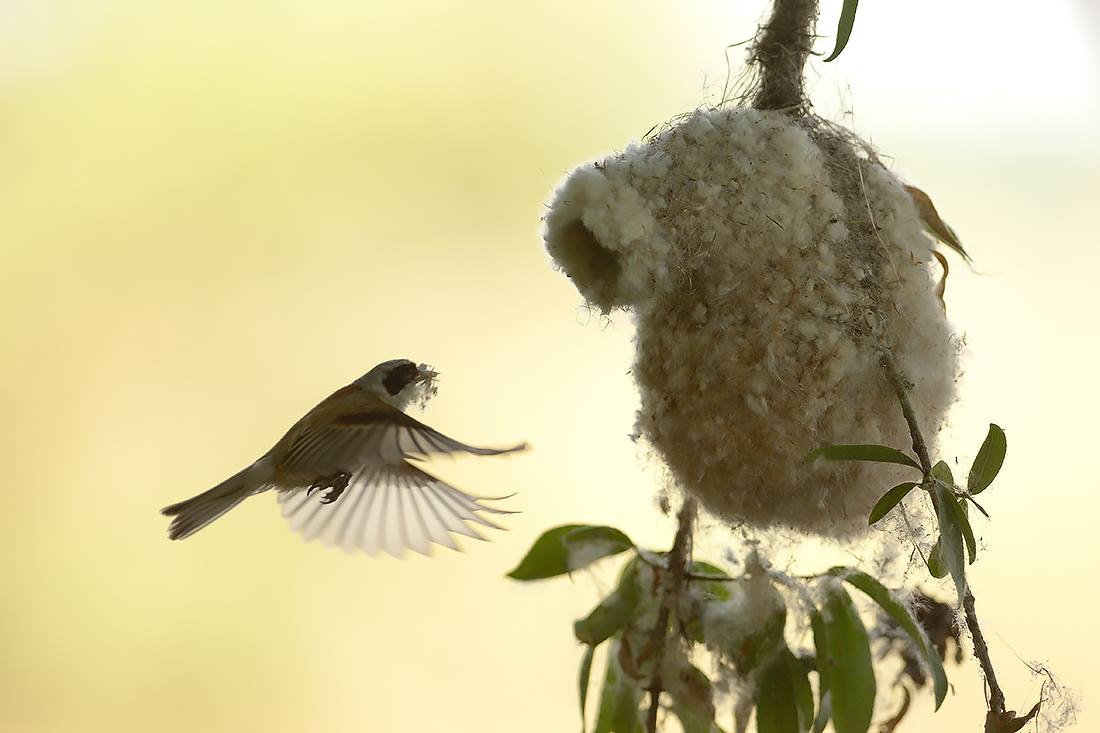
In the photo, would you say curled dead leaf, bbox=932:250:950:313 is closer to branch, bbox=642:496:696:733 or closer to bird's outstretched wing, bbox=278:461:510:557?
branch, bbox=642:496:696:733

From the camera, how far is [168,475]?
1.35 metres

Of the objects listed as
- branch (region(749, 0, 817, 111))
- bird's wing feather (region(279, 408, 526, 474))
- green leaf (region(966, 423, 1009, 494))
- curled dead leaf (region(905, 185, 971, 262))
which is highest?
branch (region(749, 0, 817, 111))

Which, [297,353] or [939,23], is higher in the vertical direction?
[939,23]

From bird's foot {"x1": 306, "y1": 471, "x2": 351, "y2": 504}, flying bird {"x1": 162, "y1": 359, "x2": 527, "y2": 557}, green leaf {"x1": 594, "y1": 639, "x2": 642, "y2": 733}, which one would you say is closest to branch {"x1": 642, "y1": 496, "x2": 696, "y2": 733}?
green leaf {"x1": 594, "y1": 639, "x2": 642, "y2": 733}

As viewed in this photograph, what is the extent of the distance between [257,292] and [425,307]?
23 centimetres

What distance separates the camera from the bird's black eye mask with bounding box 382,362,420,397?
0.72 meters

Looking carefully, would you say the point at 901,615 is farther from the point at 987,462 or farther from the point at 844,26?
the point at 844,26

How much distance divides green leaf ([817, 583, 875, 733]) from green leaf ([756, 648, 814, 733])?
0.09 ft

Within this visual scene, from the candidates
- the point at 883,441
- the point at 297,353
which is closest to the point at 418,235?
the point at 297,353


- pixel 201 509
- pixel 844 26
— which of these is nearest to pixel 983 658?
pixel 844 26

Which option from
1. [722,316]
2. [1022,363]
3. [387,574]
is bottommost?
[387,574]

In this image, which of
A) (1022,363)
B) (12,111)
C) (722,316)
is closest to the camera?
(722,316)

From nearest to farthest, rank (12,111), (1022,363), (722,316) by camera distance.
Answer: (722,316), (1022,363), (12,111)

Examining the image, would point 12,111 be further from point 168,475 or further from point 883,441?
point 883,441
